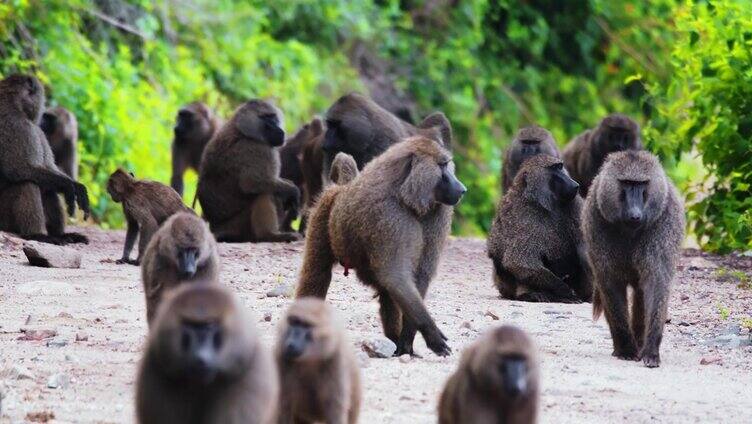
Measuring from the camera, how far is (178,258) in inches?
264

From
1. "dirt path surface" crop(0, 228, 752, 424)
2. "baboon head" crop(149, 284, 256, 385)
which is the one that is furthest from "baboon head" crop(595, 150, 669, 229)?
"baboon head" crop(149, 284, 256, 385)

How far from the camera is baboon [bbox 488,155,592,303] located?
32.9 feet

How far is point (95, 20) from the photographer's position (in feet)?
57.4

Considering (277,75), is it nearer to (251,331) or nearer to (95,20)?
(95,20)

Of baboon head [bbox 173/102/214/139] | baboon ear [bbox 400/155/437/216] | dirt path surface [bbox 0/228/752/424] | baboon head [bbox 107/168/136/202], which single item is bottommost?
dirt path surface [bbox 0/228/752/424]

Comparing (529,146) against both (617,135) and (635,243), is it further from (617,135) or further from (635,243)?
(635,243)

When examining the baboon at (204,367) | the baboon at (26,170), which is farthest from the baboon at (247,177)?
the baboon at (204,367)

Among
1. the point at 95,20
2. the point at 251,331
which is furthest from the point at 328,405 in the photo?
the point at 95,20

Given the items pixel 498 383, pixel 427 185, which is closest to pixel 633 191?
pixel 427 185

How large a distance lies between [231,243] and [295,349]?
756 cm

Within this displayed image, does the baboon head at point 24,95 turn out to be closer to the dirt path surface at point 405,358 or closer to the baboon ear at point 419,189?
the dirt path surface at point 405,358

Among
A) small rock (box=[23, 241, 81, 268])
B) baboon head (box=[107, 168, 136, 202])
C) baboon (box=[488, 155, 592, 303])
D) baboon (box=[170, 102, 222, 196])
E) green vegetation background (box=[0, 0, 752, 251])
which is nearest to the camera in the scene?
baboon head (box=[107, 168, 136, 202])

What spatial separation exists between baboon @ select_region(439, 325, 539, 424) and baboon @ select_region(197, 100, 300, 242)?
750cm

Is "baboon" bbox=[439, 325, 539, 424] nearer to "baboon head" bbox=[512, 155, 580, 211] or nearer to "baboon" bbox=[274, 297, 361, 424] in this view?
"baboon" bbox=[274, 297, 361, 424]
